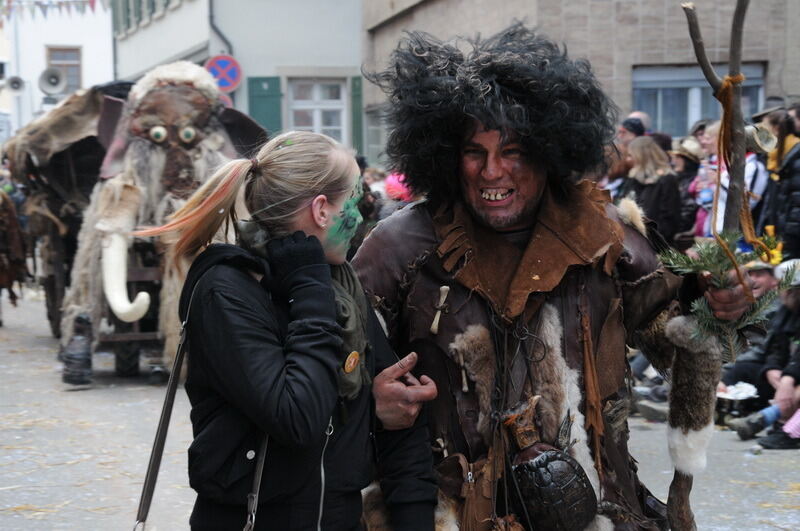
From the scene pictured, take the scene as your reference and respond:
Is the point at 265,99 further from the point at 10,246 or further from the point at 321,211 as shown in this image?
the point at 321,211

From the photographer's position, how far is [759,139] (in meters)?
3.15

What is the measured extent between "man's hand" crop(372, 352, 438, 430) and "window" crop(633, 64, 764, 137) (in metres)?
13.3

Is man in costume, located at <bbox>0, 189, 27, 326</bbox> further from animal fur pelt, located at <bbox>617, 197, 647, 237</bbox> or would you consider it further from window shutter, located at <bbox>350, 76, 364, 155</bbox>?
window shutter, located at <bbox>350, 76, 364, 155</bbox>

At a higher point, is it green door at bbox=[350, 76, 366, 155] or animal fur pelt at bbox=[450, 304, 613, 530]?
green door at bbox=[350, 76, 366, 155]

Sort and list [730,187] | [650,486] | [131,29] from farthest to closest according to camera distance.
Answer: [131,29] < [650,486] < [730,187]

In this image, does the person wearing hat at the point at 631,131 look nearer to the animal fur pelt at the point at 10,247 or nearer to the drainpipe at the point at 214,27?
the animal fur pelt at the point at 10,247

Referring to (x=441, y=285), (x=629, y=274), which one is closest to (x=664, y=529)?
(x=629, y=274)

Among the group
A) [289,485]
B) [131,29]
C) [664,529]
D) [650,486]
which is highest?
[131,29]

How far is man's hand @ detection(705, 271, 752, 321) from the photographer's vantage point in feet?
9.38

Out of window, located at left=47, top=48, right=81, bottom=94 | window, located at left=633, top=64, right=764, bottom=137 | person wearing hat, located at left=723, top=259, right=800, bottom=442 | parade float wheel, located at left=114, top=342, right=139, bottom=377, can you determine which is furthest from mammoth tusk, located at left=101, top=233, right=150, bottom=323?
window, located at left=47, top=48, right=81, bottom=94

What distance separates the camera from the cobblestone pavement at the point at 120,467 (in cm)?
548

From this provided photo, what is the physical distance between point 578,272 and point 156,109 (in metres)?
6.22

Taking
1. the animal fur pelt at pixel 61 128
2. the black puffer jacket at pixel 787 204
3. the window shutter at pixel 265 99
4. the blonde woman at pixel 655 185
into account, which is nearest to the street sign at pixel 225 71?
the animal fur pelt at pixel 61 128

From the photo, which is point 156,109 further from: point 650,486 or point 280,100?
point 280,100
